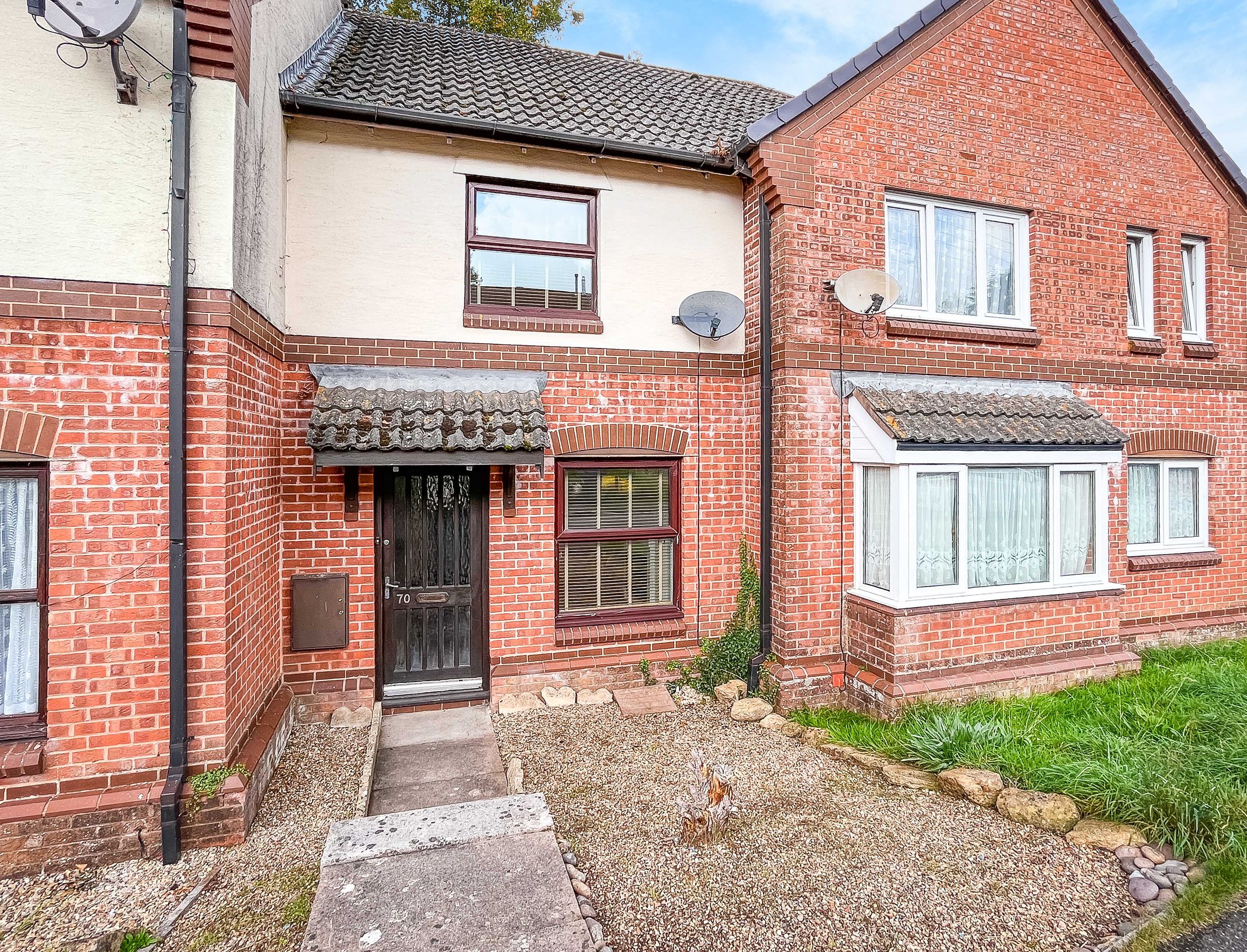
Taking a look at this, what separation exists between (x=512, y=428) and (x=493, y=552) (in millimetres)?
1372

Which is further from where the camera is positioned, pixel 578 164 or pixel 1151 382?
pixel 1151 382

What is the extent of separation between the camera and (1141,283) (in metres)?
7.69

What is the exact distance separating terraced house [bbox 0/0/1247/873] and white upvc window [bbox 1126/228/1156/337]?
0.04 metres

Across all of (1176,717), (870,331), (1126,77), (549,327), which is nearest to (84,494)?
(549,327)

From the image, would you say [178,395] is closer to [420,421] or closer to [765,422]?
[420,421]

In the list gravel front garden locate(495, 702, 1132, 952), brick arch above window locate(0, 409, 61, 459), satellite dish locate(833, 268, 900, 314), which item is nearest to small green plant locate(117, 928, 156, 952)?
gravel front garden locate(495, 702, 1132, 952)

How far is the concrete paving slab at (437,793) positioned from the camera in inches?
171

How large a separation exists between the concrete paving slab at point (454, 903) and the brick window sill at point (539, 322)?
444 cm

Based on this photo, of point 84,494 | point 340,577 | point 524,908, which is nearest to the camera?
point 524,908

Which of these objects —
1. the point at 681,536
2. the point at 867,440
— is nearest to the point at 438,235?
the point at 681,536

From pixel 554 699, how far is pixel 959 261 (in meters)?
6.56

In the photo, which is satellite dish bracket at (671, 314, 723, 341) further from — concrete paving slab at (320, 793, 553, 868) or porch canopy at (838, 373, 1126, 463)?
concrete paving slab at (320, 793, 553, 868)

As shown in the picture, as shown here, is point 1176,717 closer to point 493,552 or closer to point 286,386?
point 493,552

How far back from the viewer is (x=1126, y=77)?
738 centimetres
